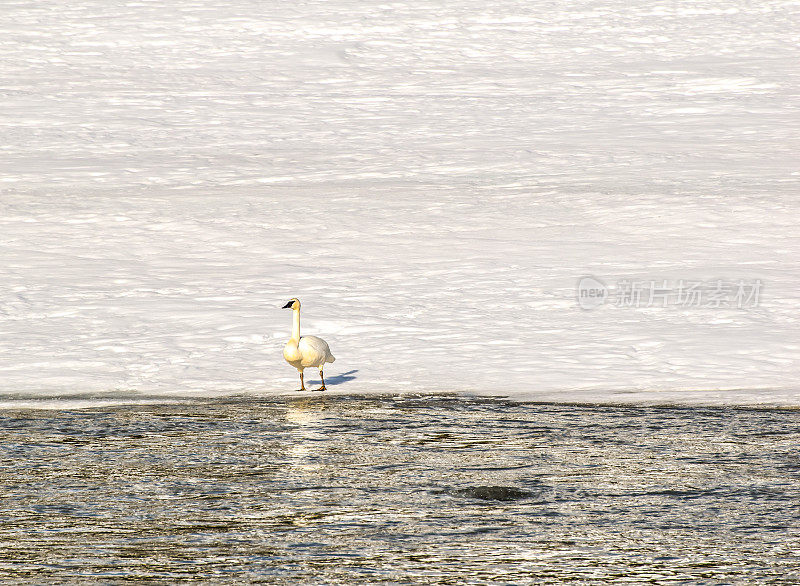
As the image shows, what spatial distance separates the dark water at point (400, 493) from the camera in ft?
15.2

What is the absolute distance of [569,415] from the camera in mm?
7055

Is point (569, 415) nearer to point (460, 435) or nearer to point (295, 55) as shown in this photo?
point (460, 435)

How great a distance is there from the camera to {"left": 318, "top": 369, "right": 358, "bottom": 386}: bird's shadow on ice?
809 centimetres

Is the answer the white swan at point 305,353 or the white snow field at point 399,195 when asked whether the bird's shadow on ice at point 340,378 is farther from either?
the white swan at point 305,353

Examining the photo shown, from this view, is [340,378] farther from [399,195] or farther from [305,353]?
[399,195]

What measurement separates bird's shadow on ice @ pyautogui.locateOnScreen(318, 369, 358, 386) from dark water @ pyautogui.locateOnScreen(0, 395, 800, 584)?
65 centimetres

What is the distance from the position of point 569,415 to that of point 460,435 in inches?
31.8

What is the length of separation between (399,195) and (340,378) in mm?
6464

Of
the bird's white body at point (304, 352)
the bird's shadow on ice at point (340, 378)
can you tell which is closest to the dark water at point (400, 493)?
the bird's white body at point (304, 352)

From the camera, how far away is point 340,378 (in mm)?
8188

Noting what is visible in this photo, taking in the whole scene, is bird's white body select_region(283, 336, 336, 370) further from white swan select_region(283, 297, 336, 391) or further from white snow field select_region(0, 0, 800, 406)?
white snow field select_region(0, 0, 800, 406)

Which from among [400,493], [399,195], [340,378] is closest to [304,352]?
[340,378]

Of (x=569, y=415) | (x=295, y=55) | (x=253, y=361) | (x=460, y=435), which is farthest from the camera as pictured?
(x=295, y=55)

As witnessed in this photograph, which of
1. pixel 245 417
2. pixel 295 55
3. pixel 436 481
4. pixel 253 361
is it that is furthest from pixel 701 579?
pixel 295 55
